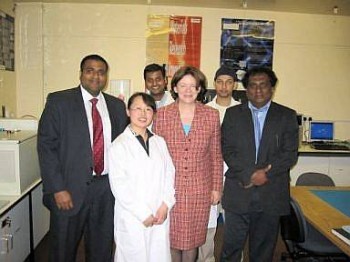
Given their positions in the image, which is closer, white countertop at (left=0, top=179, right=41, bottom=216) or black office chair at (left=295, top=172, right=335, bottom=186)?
white countertop at (left=0, top=179, right=41, bottom=216)

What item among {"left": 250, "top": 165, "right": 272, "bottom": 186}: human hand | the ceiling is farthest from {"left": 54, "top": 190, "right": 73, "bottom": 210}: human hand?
the ceiling

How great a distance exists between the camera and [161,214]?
1.85m

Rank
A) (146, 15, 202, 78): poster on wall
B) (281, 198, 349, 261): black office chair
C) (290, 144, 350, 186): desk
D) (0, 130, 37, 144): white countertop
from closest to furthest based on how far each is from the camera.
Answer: (281, 198, 349, 261): black office chair < (0, 130, 37, 144): white countertop < (290, 144, 350, 186): desk < (146, 15, 202, 78): poster on wall

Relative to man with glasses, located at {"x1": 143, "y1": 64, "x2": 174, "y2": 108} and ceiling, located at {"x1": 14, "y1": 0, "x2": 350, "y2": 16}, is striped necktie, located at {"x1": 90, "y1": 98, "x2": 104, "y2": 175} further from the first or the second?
ceiling, located at {"x1": 14, "y1": 0, "x2": 350, "y2": 16}

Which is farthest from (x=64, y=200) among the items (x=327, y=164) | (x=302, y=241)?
(x=327, y=164)

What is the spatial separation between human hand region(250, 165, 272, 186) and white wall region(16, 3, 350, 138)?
8.34ft

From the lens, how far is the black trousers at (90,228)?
2004mm

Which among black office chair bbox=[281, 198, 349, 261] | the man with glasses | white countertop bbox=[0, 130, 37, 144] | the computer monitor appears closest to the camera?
black office chair bbox=[281, 198, 349, 261]

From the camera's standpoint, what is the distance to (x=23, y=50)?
404cm

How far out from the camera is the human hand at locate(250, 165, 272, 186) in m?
1.99

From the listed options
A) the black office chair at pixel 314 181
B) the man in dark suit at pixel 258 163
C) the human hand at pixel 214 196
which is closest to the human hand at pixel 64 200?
the human hand at pixel 214 196

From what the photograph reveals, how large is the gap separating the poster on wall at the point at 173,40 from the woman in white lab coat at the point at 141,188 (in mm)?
2430

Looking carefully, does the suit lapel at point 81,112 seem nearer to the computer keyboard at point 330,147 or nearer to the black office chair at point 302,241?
the black office chair at point 302,241

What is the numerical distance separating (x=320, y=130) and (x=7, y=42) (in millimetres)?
4291
